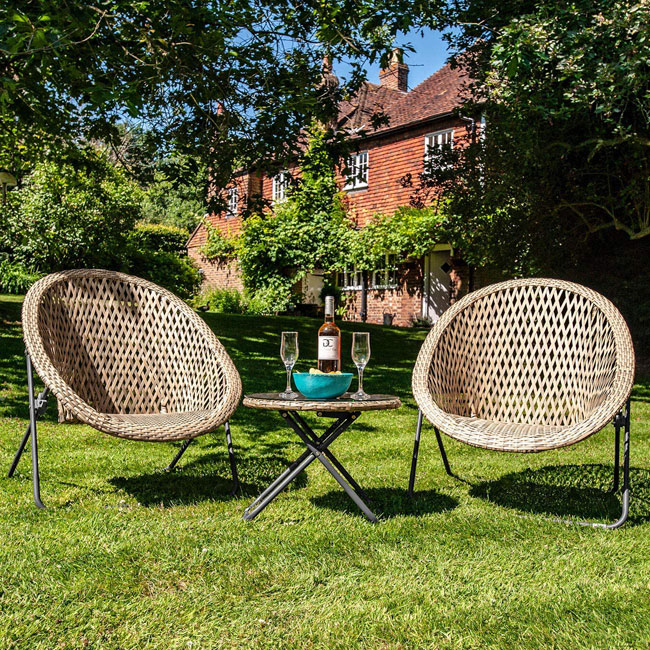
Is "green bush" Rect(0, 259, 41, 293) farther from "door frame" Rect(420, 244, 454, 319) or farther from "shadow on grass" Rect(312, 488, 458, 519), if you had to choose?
"shadow on grass" Rect(312, 488, 458, 519)

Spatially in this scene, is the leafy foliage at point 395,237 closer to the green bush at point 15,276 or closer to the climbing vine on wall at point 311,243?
the climbing vine on wall at point 311,243

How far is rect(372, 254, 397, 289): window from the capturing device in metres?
17.6

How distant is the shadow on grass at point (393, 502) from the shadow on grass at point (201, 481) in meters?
0.34

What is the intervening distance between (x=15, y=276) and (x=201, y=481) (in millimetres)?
13857

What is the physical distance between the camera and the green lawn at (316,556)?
208cm

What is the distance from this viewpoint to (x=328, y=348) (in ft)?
10.3

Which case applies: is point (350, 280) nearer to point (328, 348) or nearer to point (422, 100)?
point (422, 100)

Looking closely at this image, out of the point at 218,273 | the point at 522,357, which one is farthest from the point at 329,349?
the point at 218,273

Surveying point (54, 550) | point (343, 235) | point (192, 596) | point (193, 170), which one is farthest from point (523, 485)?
point (343, 235)

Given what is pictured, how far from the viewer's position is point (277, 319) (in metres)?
13.9

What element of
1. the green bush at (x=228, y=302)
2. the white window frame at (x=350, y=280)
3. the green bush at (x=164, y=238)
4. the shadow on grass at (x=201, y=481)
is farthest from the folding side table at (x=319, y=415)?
the green bush at (x=164, y=238)

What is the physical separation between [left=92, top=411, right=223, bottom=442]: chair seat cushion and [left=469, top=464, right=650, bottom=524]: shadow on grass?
1519mm

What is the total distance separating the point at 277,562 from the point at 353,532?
1.58ft

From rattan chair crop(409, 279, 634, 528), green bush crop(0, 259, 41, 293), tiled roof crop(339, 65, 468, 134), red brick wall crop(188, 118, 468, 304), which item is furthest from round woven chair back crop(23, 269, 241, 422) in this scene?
tiled roof crop(339, 65, 468, 134)
